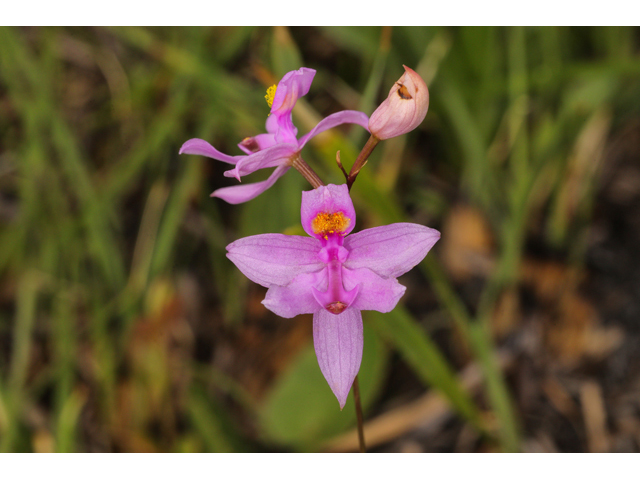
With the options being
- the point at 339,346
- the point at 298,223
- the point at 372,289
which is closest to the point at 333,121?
the point at 372,289

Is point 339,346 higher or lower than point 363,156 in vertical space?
lower

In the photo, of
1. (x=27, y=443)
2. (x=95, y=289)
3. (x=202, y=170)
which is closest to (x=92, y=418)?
(x=27, y=443)

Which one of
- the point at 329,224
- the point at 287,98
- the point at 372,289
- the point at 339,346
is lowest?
the point at 339,346

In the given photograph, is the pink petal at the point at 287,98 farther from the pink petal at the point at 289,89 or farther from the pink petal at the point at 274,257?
the pink petal at the point at 274,257

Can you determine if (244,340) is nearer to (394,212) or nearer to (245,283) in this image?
(245,283)

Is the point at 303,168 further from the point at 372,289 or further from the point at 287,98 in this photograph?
the point at 372,289

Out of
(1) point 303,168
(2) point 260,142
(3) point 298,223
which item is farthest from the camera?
(3) point 298,223

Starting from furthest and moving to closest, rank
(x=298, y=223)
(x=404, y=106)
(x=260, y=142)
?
(x=298, y=223) < (x=260, y=142) < (x=404, y=106)

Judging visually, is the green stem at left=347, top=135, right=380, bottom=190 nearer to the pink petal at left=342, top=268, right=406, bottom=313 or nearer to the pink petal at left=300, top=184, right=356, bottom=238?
the pink petal at left=300, top=184, right=356, bottom=238
